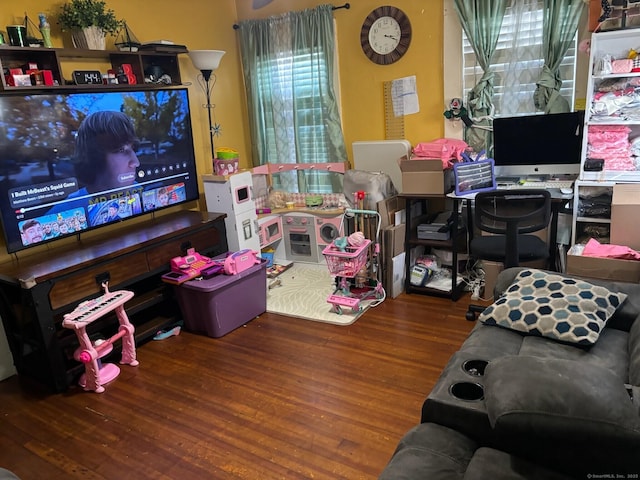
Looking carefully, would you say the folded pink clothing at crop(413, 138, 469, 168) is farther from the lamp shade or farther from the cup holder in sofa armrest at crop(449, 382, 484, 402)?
the cup holder in sofa armrest at crop(449, 382, 484, 402)

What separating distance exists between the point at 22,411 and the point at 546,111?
3.74 m

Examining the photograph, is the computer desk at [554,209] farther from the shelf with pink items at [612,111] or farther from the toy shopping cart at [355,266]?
the toy shopping cart at [355,266]

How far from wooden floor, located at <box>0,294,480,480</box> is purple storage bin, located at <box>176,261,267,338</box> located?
0.09 metres

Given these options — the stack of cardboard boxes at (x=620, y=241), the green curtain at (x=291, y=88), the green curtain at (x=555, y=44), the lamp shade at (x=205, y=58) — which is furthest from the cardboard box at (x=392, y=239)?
the lamp shade at (x=205, y=58)

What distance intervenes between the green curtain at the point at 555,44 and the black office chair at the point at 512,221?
0.97 meters

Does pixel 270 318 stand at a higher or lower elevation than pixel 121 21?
lower

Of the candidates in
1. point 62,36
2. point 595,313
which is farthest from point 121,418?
point 62,36

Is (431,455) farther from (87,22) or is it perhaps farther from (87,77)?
(87,22)

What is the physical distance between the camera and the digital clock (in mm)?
3217

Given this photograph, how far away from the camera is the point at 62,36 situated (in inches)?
131

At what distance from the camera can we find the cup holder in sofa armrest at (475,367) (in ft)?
5.79

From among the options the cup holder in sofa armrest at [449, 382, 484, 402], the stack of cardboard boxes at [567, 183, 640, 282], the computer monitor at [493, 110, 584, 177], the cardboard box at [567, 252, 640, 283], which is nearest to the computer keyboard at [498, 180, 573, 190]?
the computer monitor at [493, 110, 584, 177]

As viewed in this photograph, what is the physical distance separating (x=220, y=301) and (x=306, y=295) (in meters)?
0.82

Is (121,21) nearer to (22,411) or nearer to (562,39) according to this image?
(22,411)
